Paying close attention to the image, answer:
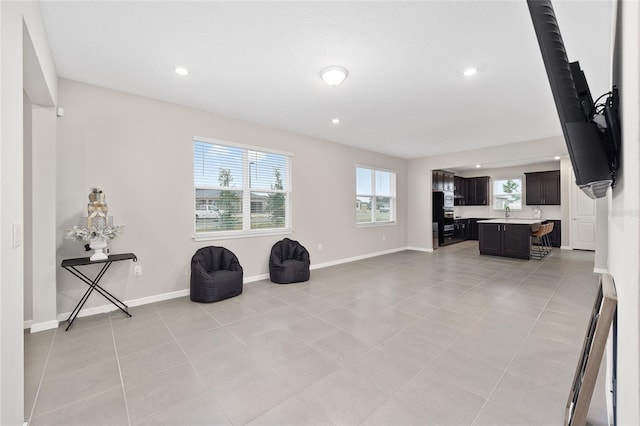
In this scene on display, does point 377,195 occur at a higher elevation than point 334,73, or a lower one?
lower

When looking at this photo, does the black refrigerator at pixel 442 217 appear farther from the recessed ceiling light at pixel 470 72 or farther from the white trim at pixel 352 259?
the recessed ceiling light at pixel 470 72

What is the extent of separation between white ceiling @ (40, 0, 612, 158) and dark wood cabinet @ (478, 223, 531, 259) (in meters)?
3.04

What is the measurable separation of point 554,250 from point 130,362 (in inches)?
374

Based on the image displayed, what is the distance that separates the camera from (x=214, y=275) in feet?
12.4

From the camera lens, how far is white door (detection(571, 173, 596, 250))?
23.5 ft

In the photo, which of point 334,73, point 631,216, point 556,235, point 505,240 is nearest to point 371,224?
point 505,240

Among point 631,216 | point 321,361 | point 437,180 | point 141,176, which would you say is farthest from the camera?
point 437,180

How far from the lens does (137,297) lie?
3592 mm

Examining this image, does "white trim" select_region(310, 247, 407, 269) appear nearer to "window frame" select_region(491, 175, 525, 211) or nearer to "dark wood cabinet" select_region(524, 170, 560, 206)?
"window frame" select_region(491, 175, 525, 211)

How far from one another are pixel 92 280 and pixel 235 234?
1.85 metres

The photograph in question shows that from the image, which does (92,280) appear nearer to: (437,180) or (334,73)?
(334,73)

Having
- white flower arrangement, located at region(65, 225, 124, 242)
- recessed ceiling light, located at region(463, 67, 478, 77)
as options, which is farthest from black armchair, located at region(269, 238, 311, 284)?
→ recessed ceiling light, located at region(463, 67, 478, 77)

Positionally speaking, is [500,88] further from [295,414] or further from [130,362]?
[130,362]

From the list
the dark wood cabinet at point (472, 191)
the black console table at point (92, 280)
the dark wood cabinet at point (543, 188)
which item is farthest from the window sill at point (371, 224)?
the dark wood cabinet at point (543, 188)
